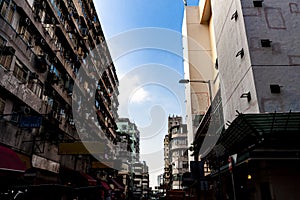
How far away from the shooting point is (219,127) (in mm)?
18109

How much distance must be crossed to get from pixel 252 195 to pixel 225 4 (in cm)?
1174

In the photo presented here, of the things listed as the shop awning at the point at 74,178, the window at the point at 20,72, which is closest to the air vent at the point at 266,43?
the window at the point at 20,72

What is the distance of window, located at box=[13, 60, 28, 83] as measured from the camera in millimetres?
12812

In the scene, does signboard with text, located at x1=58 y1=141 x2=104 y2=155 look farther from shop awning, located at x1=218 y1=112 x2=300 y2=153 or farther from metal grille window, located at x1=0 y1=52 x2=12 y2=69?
shop awning, located at x1=218 y1=112 x2=300 y2=153

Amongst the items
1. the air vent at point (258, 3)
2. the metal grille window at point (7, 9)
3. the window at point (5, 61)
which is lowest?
the window at point (5, 61)

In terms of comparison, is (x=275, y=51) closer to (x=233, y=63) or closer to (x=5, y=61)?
(x=233, y=63)

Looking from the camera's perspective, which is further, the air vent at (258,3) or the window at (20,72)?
the window at (20,72)

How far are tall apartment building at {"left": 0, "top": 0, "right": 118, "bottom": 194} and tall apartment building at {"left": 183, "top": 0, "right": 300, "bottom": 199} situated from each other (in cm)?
963

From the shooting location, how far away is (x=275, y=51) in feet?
36.7

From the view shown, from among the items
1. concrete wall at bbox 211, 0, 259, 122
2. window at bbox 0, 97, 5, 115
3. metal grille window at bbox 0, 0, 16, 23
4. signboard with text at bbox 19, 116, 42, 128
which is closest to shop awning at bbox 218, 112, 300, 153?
concrete wall at bbox 211, 0, 259, 122

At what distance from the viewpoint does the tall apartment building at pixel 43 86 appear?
11703mm

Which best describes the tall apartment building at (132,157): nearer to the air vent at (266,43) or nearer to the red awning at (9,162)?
the red awning at (9,162)

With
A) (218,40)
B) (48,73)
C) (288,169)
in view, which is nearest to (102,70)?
(48,73)

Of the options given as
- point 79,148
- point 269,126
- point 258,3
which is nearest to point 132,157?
point 79,148
